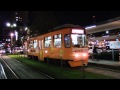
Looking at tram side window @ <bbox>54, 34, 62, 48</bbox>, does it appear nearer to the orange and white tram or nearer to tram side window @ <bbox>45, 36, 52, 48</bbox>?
the orange and white tram

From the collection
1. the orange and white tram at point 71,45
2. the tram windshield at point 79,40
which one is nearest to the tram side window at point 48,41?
the orange and white tram at point 71,45

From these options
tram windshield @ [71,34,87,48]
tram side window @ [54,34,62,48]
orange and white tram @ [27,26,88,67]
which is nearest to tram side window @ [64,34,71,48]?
orange and white tram @ [27,26,88,67]

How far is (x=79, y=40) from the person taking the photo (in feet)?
66.9

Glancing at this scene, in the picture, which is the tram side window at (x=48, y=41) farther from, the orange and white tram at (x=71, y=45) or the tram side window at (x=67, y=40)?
the tram side window at (x=67, y=40)

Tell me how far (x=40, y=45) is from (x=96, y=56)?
7032 mm

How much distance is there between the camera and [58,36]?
21.6 meters

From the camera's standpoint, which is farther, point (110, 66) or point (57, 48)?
point (57, 48)

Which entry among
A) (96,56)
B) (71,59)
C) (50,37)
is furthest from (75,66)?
(96,56)

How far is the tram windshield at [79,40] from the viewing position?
19.9m

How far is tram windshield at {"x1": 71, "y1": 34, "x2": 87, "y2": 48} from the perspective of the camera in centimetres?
1990

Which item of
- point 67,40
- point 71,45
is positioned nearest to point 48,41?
point 67,40

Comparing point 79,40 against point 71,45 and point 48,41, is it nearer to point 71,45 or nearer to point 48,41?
point 71,45
